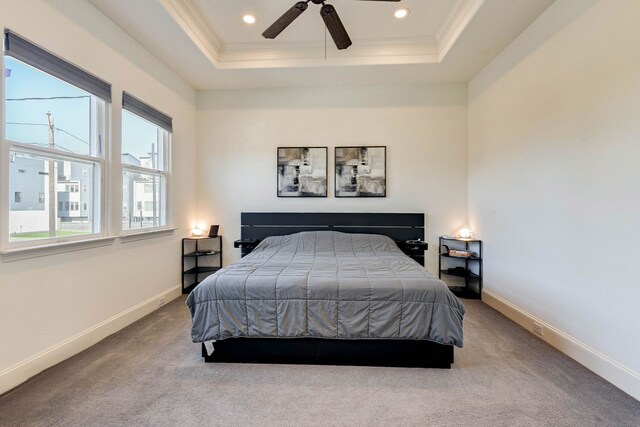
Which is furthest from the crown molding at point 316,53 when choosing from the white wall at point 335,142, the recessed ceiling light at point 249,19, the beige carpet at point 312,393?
the beige carpet at point 312,393

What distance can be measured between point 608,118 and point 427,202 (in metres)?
2.27

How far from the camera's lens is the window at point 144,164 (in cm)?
305

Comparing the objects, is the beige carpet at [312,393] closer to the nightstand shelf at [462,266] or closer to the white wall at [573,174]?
the white wall at [573,174]

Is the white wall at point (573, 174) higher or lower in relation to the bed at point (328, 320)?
higher

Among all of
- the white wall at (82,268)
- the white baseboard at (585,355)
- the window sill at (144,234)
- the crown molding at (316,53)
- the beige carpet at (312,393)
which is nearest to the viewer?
the beige carpet at (312,393)

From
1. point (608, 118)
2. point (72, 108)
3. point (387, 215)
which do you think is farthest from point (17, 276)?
point (608, 118)

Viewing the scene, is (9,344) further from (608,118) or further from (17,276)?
(608,118)

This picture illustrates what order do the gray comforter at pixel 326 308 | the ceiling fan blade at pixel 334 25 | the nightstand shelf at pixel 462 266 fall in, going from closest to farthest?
1. the gray comforter at pixel 326 308
2. the ceiling fan blade at pixel 334 25
3. the nightstand shelf at pixel 462 266

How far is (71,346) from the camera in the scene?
229cm

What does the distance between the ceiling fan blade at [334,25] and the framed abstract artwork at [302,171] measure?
5.74 feet

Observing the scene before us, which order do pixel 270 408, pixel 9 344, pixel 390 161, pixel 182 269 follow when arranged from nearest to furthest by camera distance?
1. pixel 270 408
2. pixel 9 344
3. pixel 182 269
4. pixel 390 161

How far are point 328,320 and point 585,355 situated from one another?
Result: 6.59 feet

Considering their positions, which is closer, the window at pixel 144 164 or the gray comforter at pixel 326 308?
the gray comforter at pixel 326 308

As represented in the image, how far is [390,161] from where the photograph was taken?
4.21 metres
